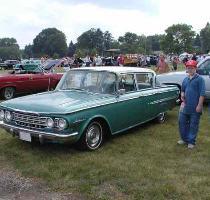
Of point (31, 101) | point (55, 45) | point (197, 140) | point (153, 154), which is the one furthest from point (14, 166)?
point (55, 45)

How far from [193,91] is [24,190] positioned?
11.3ft

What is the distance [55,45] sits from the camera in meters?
125

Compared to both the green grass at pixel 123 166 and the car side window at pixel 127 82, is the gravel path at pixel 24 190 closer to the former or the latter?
the green grass at pixel 123 166

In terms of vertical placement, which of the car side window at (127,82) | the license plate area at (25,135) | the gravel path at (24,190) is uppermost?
the car side window at (127,82)

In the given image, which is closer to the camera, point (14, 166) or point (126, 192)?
point (126, 192)

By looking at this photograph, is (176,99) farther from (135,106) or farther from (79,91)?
(79,91)

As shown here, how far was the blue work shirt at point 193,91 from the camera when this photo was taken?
283 inches

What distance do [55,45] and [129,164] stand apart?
121331 mm

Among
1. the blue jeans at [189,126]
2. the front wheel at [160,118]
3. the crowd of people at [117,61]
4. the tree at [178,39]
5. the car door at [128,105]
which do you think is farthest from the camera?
the tree at [178,39]

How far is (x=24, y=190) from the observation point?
5520 millimetres

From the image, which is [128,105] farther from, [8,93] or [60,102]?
[8,93]

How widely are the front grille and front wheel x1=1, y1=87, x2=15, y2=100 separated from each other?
6.82 metres

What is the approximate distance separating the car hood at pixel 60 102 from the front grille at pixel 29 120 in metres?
0.10

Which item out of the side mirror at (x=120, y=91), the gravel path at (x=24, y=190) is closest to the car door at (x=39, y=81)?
the side mirror at (x=120, y=91)
